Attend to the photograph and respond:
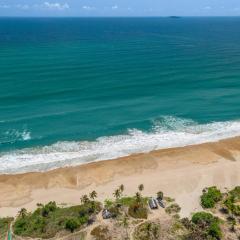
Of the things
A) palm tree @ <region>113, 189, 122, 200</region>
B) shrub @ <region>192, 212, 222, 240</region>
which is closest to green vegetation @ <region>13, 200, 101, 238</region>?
palm tree @ <region>113, 189, 122, 200</region>

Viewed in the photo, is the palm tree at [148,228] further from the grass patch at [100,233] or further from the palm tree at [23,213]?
the palm tree at [23,213]

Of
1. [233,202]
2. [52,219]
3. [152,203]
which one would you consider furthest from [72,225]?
[233,202]

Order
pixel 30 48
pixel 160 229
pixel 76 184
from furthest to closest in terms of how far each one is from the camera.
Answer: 1. pixel 30 48
2. pixel 76 184
3. pixel 160 229

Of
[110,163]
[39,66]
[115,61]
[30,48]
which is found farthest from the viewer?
[30,48]

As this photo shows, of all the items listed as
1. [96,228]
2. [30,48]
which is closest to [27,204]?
[96,228]

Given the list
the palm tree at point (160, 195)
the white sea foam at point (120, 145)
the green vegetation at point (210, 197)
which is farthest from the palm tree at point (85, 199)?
the green vegetation at point (210, 197)

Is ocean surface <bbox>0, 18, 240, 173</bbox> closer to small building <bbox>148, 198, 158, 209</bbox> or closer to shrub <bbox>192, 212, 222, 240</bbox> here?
small building <bbox>148, 198, 158, 209</bbox>

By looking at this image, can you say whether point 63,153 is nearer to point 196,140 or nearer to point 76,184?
point 76,184
